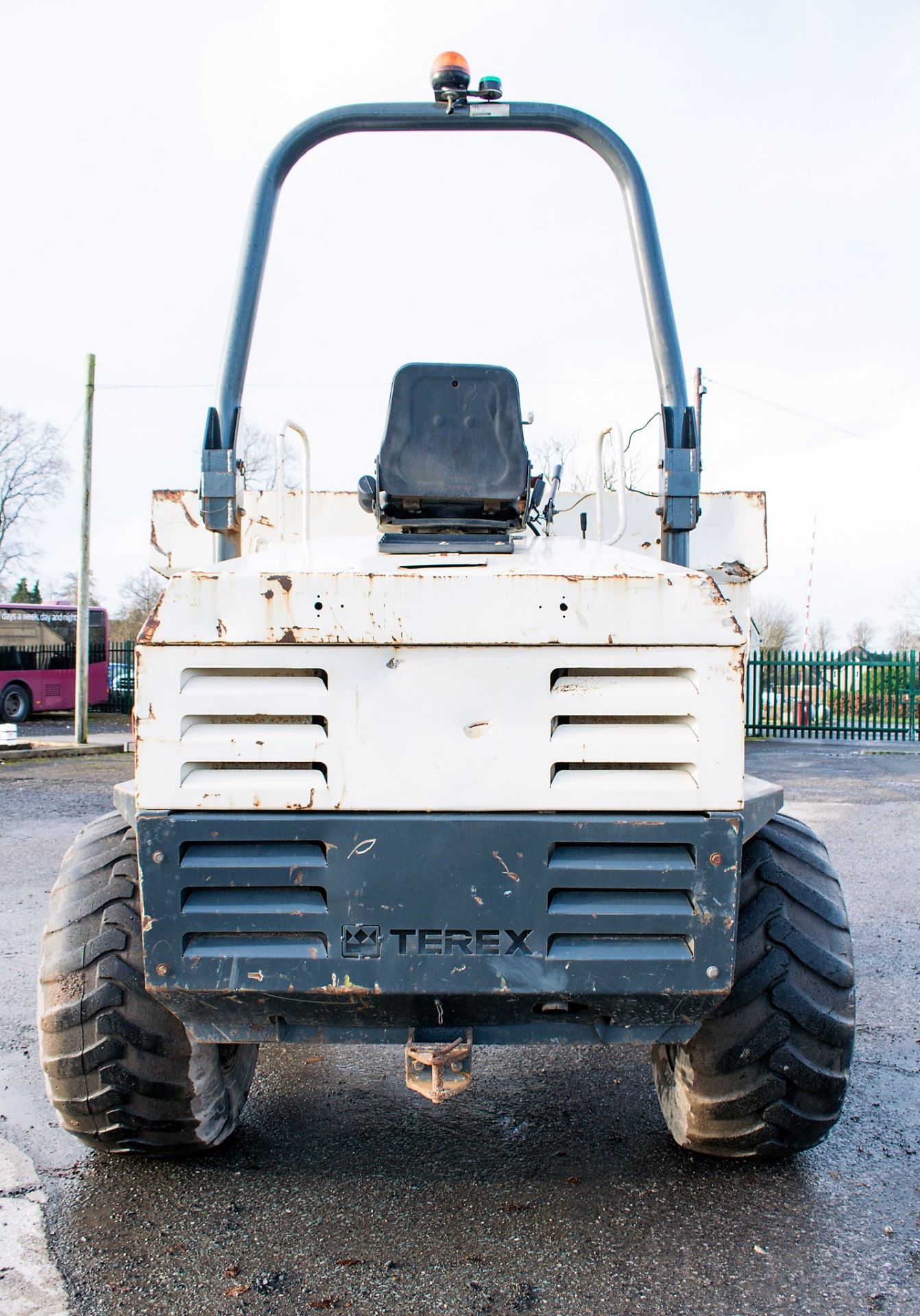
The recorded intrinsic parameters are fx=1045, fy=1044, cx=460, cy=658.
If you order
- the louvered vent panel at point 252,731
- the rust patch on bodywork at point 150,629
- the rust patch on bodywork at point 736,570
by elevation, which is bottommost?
the louvered vent panel at point 252,731

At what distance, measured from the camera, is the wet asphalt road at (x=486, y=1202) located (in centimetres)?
257

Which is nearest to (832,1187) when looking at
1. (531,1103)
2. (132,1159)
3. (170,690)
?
(531,1103)

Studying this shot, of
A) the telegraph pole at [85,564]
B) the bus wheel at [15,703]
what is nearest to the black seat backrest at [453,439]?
the telegraph pole at [85,564]

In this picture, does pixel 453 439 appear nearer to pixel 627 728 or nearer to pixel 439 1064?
pixel 627 728

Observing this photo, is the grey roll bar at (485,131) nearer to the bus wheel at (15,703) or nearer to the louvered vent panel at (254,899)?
the louvered vent panel at (254,899)

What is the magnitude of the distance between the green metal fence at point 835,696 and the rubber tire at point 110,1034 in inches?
835

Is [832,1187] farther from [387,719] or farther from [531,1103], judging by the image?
[387,719]

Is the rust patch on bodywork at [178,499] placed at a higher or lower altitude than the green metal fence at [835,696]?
higher

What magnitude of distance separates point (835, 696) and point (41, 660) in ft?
62.4

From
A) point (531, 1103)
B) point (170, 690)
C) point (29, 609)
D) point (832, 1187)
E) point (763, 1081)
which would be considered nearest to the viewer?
point (170, 690)

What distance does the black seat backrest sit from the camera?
10.9ft

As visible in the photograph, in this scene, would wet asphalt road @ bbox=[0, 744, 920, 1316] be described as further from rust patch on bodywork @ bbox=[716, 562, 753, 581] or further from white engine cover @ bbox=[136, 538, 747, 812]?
rust patch on bodywork @ bbox=[716, 562, 753, 581]

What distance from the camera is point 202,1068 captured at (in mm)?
3039

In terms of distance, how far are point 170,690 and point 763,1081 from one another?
195 cm
